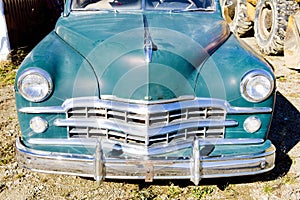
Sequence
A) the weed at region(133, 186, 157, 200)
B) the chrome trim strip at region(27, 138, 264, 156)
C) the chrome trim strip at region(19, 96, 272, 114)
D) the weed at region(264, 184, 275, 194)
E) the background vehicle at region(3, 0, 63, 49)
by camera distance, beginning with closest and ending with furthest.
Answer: the chrome trim strip at region(19, 96, 272, 114)
the chrome trim strip at region(27, 138, 264, 156)
the weed at region(133, 186, 157, 200)
the weed at region(264, 184, 275, 194)
the background vehicle at region(3, 0, 63, 49)

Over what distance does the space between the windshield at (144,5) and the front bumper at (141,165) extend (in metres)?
1.61

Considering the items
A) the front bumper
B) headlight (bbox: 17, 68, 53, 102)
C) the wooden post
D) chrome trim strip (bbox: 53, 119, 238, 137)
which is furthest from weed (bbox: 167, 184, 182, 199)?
the wooden post

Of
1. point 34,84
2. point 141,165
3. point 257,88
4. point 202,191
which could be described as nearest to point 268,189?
point 202,191

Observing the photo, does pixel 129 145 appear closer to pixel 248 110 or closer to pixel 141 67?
pixel 141 67

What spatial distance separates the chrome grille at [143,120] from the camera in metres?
2.57

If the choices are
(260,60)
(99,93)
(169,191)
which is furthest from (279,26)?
(99,93)

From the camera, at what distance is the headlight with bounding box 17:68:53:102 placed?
8.55 feet

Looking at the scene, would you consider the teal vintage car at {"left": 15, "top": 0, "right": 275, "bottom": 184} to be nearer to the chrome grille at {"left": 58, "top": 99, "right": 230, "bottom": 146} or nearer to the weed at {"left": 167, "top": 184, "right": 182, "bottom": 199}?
the chrome grille at {"left": 58, "top": 99, "right": 230, "bottom": 146}

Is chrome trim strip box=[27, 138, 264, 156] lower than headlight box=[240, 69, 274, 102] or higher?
lower

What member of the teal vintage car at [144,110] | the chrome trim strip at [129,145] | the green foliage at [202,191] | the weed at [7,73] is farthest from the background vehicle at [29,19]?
the green foliage at [202,191]

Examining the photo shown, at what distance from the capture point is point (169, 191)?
3.17 metres

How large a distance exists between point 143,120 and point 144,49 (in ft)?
1.72

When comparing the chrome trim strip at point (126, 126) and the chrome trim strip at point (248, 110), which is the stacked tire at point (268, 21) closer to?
the chrome trim strip at point (248, 110)

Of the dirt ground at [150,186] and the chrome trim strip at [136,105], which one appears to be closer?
the chrome trim strip at [136,105]
